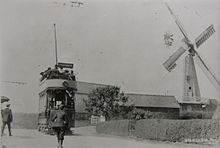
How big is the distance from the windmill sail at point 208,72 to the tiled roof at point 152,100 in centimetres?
36

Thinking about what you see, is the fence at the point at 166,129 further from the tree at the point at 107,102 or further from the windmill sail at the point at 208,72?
the windmill sail at the point at 208,72

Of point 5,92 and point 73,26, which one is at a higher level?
point 73,26

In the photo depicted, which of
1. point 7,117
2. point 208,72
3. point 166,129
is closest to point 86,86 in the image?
point 7,117

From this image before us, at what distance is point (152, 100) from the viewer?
269 cm

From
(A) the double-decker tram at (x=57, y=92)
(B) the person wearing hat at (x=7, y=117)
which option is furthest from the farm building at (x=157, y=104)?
(B) the person wearing hat at (x=7, y=117)

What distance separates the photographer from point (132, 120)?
268cm

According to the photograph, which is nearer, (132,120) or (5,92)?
A: (5,92)

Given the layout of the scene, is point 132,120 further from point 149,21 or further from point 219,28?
point 219,28

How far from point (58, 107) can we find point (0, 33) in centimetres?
75

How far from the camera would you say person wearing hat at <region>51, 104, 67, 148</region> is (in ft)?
8.07

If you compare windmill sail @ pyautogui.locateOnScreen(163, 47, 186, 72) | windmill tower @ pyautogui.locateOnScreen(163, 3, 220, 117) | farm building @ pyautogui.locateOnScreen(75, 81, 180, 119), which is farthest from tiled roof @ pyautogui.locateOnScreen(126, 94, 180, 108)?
windmill sail @ pyautogui.locateOnScreen(163, 47, 186, 72)

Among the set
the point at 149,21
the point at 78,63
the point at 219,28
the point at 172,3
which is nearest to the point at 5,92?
the point at 78,63

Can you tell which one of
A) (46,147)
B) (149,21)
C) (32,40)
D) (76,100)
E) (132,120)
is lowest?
(46,147)

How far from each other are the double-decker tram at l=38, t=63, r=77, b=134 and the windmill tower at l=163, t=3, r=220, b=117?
812 mm
